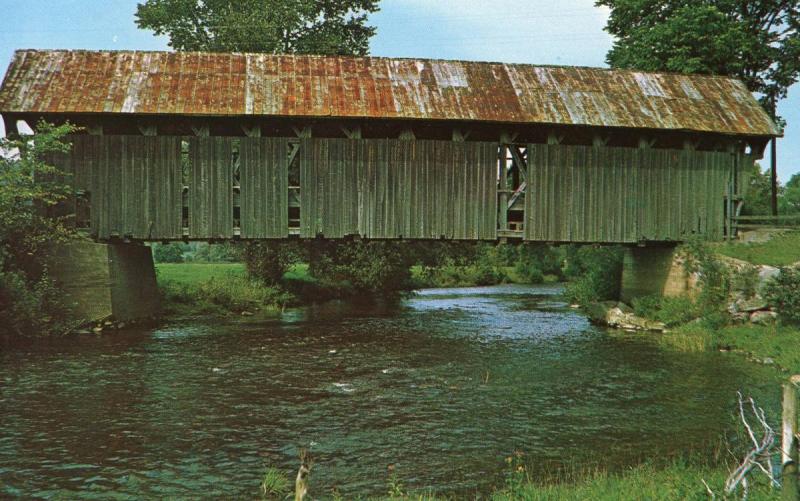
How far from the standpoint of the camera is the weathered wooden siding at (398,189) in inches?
789

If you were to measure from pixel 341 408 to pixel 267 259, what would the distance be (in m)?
18.9

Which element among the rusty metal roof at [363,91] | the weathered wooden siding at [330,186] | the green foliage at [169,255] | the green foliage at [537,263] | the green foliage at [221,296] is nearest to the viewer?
the rusty metal roof at [363,91]

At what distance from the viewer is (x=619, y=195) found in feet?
69.7

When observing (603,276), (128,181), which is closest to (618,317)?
(603,276)

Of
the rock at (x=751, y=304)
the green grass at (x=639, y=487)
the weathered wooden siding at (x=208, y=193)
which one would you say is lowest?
the green grass at (x=639, y=487)

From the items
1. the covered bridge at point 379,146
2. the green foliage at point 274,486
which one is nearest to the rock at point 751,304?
the covered bridge at point 379,146

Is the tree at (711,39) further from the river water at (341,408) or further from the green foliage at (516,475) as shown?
the green foliage at (516,475)

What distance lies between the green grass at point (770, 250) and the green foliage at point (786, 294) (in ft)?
4.11

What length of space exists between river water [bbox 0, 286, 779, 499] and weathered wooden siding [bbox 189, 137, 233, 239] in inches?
123

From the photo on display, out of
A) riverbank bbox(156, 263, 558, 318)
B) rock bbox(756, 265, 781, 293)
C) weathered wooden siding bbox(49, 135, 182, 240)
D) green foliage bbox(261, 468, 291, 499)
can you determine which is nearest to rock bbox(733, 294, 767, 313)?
rock bbox(756, 265, 781, 293)

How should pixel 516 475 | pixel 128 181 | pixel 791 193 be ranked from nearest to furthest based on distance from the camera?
pixel 516 475 → pixel 128 181 → pixel 791 193

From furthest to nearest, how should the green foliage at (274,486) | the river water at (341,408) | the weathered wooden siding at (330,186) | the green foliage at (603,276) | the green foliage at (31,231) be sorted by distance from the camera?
the green foliage at (603,276), the weathered wooden siding at (330,186), the green foliage at (31,231), the river water at (341,408), the green foliage at (274,486)

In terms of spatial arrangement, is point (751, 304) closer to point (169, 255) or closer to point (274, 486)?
point (274, 486)

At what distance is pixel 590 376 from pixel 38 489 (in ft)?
33.4
